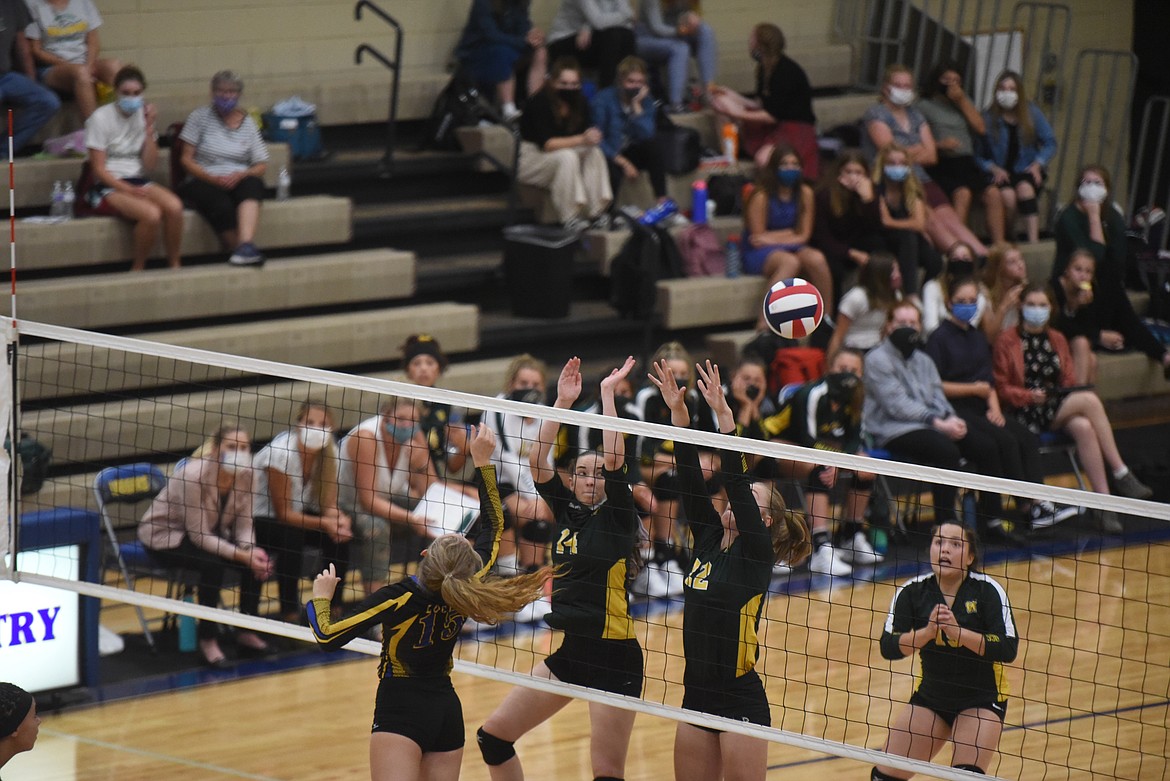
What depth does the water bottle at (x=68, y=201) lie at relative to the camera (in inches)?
422

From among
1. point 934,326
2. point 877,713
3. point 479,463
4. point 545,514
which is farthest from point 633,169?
point 479,463

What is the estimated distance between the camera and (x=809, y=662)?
29.2 ft

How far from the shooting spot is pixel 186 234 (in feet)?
36.1

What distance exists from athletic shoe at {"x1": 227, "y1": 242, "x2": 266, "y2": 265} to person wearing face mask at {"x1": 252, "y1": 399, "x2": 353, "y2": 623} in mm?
2552

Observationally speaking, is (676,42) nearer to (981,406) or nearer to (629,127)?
(629,127)

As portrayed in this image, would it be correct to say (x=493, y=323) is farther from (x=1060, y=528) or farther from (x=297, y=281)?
(x=1060, y=528)

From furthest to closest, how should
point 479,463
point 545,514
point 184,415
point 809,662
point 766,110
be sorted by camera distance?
point 766,110, point 184,415, point 545,514, point 809,662, point 479,463

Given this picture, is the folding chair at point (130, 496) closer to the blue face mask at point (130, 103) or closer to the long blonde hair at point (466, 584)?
the blue face mask at point (130, 103)

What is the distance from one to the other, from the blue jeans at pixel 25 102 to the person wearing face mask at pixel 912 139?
21.0 ft

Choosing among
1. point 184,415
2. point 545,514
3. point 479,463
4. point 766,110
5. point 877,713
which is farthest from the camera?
point 766,110

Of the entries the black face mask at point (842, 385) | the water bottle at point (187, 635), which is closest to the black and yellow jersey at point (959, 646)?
the black face mask at point (842, 385)

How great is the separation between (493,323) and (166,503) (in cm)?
396

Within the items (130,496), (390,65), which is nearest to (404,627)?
(130,496)

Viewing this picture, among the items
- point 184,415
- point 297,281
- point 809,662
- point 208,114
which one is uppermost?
point 208,114
